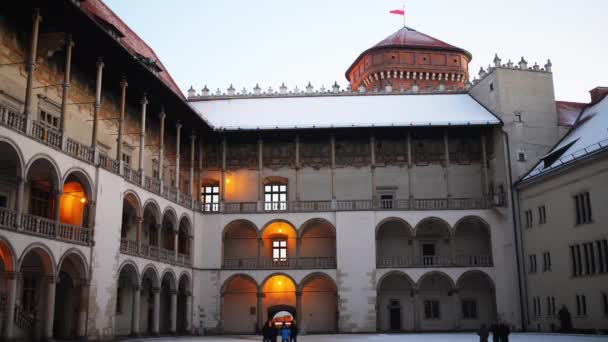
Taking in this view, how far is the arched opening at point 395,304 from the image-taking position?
135 ft

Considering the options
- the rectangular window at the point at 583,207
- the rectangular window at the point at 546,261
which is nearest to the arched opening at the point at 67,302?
the rectangular window at the point at 583,207

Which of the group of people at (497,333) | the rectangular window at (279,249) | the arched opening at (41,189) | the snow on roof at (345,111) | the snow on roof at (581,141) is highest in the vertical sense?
the snow on roof at (345,111)

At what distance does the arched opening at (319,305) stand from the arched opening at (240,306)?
10.3 feet

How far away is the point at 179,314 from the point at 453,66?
111 feet

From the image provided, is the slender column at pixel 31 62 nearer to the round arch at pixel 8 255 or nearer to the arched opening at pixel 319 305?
the round arch at pixel 8 255

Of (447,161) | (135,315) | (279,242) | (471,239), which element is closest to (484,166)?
(447,161)

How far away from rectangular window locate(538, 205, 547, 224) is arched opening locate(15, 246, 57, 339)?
25795 mm

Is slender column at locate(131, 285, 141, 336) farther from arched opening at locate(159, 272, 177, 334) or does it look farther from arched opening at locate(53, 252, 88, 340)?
arched opening at locate(159, 272, 177, 334)

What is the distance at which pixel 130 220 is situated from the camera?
1313 inches

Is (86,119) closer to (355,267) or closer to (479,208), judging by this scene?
(355,267)

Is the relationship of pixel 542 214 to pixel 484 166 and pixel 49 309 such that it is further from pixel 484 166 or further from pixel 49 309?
pixel 49 309

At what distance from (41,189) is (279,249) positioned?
18401 millimetres

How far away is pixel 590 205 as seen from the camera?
32.6m

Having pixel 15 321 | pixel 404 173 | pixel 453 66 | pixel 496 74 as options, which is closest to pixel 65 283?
pixel 15 321
